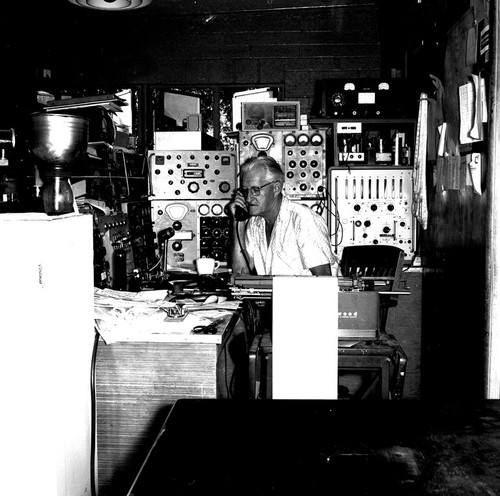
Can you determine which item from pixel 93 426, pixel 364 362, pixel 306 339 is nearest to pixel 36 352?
pixel 93 426

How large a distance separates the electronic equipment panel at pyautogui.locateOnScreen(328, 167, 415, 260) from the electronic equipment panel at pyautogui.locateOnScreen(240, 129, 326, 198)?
0.13 m

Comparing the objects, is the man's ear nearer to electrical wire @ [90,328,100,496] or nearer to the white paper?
the white paper

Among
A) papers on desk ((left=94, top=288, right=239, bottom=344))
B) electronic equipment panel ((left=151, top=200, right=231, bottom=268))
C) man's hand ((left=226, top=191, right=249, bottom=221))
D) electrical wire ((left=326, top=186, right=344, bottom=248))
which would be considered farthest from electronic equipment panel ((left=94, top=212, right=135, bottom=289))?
electrical wire ((left=326, top=186, right=344, bottom=248))

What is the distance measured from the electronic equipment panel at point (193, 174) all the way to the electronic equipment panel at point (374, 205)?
2.75ft

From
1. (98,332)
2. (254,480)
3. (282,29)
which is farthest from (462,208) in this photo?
(282,29)

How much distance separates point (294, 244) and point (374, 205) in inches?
50.9

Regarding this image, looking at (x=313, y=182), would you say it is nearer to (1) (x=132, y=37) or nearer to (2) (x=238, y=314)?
(2) (x=238, y=314)

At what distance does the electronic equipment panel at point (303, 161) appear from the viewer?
17.3 feet

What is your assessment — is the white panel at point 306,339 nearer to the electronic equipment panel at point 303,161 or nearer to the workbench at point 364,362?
the workbench at point 364,362

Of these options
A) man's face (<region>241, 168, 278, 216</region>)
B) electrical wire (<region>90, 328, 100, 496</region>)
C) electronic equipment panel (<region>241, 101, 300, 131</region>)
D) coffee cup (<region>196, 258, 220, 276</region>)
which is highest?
electronic equipment panel (<region>241, 101, 300, 131</region>)

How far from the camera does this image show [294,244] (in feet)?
13.6

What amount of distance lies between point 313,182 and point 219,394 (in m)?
2.54

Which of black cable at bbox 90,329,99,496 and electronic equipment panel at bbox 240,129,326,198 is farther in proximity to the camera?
electronic equipment panel at bbox 240,129,326,198

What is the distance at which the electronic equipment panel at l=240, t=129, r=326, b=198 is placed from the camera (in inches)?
208
